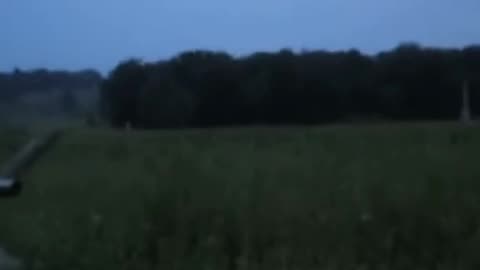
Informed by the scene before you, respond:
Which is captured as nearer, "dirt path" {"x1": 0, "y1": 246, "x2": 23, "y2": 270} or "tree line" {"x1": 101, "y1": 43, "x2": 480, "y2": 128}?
"dirt path" {"x1": 0, "y1": 246, "x2": 23, "y2": 270}

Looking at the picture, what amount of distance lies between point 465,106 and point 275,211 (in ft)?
11.9

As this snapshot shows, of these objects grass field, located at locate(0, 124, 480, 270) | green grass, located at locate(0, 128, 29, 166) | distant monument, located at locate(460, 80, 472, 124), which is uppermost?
distant monument, located at locate(460, 80, 472, 124)

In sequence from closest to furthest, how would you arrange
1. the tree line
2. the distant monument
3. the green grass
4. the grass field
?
1. the grass field
2. the green grass
3. the distant monument
4. the tree line

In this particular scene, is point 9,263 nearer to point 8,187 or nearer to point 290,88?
point 8,187

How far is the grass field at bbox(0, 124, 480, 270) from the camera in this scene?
736 centimetres

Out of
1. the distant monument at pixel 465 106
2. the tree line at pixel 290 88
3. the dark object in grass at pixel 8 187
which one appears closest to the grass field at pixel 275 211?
the distant monument at pixel 465 106

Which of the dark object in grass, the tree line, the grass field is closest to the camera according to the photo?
the dark object in grass

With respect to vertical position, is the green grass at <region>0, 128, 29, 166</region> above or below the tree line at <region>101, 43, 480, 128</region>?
below

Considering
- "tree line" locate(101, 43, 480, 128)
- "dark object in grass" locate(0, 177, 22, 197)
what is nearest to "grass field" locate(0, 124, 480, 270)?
"tree line" locate(101, 43, 480, 128)

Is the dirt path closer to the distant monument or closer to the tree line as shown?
the tree line

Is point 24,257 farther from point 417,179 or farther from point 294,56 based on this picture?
point 294,56

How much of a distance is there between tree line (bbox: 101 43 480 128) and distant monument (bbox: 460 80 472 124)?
0.26 ft

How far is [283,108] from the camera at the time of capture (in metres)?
11.6

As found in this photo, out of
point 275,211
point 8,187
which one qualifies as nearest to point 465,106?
point 275,211
